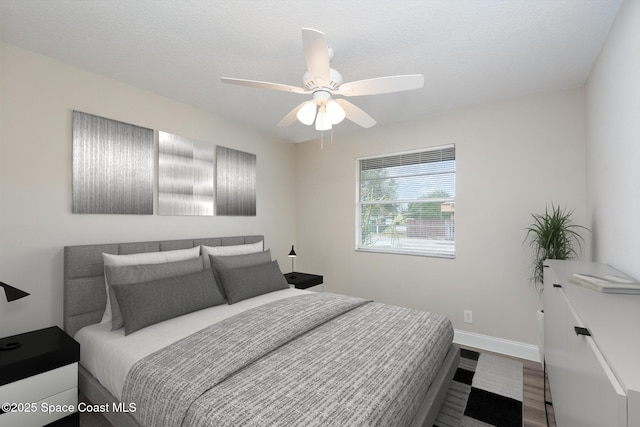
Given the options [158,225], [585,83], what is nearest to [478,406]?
[585,83]

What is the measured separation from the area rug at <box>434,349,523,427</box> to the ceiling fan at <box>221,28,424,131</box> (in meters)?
2.19

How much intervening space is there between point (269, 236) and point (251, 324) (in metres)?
2.23

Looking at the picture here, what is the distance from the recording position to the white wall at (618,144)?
57.8 inches

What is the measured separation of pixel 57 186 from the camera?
2.23 metres

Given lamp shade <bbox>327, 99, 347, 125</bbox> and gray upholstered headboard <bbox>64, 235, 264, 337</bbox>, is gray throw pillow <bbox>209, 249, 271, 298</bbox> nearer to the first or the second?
gray upholstered headboard <bbox>64, 235, 264, 337</bbox>

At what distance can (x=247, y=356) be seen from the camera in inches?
60.9

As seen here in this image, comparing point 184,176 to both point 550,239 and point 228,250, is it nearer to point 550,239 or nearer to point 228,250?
point 228,250

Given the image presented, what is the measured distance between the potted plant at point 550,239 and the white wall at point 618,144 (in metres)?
0.23

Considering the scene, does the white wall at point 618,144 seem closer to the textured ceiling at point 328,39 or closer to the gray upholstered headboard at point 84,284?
the textured ceiling at point 328,39

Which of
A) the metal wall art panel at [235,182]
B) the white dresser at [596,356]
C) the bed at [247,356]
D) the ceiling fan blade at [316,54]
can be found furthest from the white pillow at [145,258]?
the white dresser at [596,356]

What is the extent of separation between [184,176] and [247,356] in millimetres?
2172

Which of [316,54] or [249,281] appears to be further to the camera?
[249,281]

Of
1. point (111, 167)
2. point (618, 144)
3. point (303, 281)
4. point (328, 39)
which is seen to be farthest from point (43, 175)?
point (618, 144)

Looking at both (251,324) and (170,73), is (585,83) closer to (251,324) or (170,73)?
(251,324)
